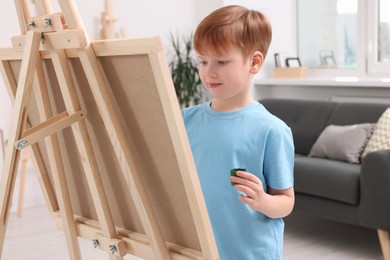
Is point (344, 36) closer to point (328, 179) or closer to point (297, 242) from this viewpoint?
point (328, 179)

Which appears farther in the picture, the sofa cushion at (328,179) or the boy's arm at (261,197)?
the sofa cushion at (328,179)

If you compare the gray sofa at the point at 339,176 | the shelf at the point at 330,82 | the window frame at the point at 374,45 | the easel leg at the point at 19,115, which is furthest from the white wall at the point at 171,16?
the easel leg at the point at 19,115

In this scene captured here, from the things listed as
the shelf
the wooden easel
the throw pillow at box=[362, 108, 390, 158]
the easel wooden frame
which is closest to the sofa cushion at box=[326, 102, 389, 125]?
the throw pillow at box=[362, 108, 390, 158]

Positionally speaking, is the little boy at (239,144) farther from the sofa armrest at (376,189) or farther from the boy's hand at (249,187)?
the sofa armrest at (376,189)

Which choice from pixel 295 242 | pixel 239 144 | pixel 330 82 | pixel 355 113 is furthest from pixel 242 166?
pixel 330 82

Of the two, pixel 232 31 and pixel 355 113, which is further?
pixel 355 113

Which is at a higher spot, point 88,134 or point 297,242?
point 88,134

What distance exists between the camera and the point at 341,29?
588 centimetres

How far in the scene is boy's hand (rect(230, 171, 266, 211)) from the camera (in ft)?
5.06

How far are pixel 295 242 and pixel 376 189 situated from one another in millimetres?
734

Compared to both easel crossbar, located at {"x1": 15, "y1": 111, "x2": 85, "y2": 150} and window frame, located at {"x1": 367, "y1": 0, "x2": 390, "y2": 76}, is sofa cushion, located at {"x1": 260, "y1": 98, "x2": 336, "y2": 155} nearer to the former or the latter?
window frame, located at {"x1": 367, "y1": 0, "x2": 390, "y2": 76}

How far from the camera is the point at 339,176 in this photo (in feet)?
12.9

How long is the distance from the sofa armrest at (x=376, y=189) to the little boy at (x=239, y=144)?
2058mm

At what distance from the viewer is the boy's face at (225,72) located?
5.36 ft
